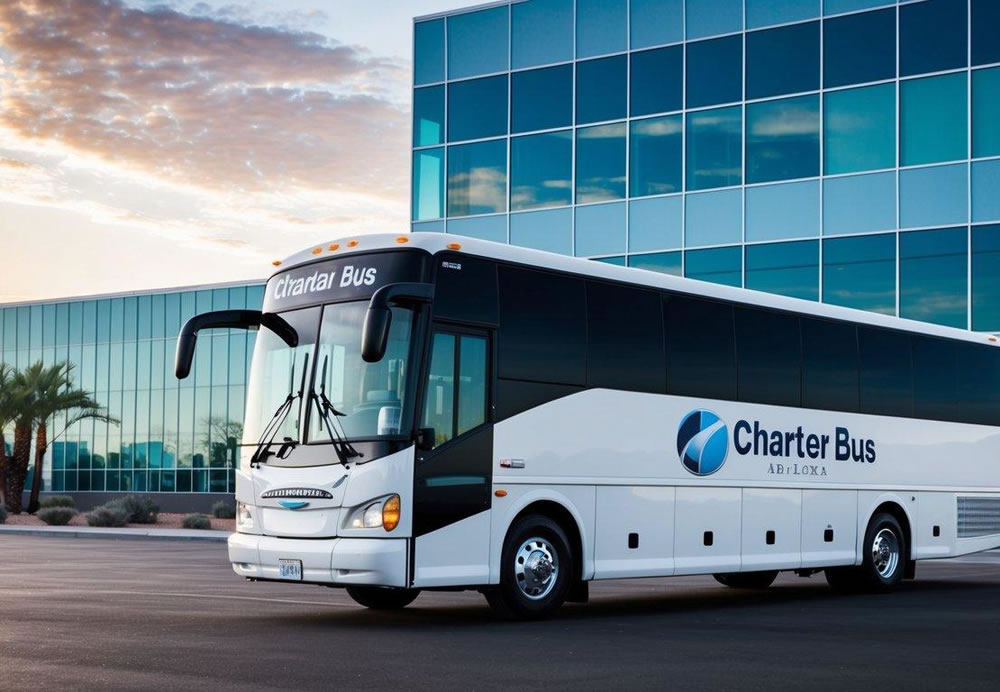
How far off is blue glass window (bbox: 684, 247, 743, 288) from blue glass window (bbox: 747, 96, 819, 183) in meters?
1.79

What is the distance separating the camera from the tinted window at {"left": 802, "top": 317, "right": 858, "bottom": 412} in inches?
730

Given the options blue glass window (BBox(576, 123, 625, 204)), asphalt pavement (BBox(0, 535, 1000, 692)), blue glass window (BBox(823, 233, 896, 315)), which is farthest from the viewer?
blue glass window (BBox(576, 123, 625, 204))

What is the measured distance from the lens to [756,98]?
1331 inches

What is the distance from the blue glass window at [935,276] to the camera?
102ft

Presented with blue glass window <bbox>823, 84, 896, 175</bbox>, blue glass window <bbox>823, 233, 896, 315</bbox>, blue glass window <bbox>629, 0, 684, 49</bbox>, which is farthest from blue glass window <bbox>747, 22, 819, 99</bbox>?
blue glass window <bbox>823, 233, 896, 315</bbox>

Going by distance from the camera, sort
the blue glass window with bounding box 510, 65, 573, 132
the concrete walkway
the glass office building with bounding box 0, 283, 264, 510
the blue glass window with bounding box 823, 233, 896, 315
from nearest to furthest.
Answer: the blue glass window with bounding box 823, 233, 896, 315, the concrete walkway, the blue glass window with bounding box 510, 65, 573, 132, the glass office building with bounding box 0, 283, 264, 510

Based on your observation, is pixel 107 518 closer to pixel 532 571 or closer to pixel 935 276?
pixel 935 276

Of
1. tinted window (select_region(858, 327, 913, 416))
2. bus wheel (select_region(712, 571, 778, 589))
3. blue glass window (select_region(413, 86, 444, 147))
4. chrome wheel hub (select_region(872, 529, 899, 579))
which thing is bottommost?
bus wheel (select_region(712, 571, 778, 589))

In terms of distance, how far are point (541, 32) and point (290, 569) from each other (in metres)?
25.6

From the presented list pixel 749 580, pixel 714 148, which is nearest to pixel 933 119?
pixel 714 148

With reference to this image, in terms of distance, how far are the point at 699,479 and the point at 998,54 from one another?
18.2 meters

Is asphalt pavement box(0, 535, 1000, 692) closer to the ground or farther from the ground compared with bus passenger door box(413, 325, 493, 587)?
closer to the ground

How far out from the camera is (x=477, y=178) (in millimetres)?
37562

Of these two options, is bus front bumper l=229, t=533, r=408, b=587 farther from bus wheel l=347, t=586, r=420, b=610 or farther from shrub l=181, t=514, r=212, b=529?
shrub l=181, t=514, r=212, b=529
